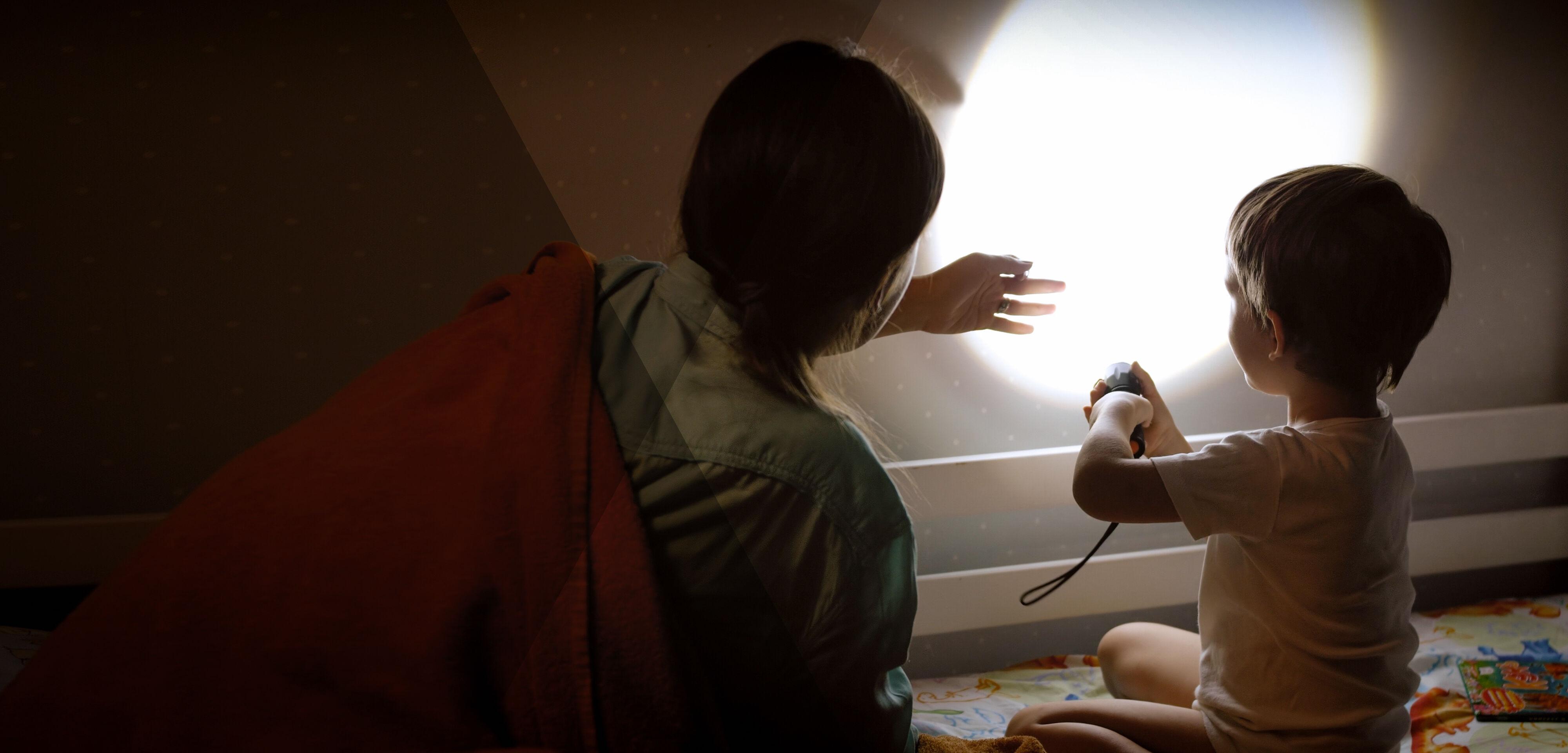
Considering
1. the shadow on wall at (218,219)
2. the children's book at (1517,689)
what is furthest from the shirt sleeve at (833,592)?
the children's book at (1517,689)

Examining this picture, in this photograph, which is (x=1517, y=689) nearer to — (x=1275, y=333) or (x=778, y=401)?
(x=1275, y=333)

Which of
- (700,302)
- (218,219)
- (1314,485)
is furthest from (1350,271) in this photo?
(218,219)

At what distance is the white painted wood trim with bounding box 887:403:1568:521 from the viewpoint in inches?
42.9

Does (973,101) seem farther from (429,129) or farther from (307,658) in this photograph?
(307,658)

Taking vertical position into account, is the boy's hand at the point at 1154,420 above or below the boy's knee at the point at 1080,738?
above

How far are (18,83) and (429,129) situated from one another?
0.46m

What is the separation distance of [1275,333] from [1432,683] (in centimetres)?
63

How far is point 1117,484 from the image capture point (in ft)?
2.41

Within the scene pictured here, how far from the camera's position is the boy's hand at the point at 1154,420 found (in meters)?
0.90

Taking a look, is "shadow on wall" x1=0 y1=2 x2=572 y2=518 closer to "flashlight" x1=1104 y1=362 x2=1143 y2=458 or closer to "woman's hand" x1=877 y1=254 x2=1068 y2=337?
"woman's hand" x1=877 y1=254 x2=1068 y2=337

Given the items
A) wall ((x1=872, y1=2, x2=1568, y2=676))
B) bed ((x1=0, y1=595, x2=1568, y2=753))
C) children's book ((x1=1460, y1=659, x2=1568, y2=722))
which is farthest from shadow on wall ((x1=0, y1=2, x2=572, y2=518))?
children's book ((x1=1460, y1=659, x2=1568, y2=722))

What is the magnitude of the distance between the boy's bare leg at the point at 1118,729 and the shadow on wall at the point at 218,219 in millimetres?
825

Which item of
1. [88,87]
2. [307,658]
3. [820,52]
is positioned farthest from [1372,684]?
[88,87]

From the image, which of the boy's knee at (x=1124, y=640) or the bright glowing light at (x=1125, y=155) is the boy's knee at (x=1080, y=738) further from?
the bright glowing light at (x=1125, y=155)
